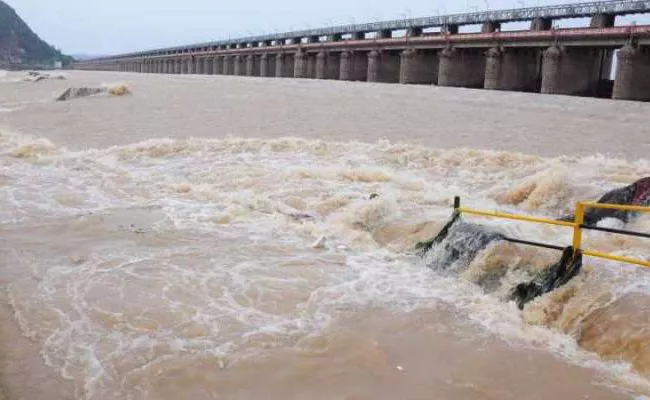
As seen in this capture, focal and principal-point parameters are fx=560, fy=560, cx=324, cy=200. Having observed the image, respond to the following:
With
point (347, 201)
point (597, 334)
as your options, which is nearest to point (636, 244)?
point (597, 334)

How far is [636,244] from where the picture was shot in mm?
6418

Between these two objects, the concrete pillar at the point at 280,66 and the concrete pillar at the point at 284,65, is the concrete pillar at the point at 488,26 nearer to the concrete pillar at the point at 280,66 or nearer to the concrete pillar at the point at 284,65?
the concrete pillar at the point at 284,65

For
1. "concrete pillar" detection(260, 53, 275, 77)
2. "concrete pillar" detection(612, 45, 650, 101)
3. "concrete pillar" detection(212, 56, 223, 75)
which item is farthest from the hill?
"concrete pillar" detection(612, 45, 650, 101)

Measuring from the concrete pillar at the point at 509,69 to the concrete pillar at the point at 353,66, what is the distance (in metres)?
15.7

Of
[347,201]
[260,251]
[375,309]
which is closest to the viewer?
[375,309]

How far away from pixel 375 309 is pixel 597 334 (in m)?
1.90

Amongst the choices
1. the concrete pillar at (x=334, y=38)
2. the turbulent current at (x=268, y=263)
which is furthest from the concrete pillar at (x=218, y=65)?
the turbulent current at (x=268, y=263)

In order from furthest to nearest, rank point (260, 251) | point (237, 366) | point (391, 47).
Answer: point (391, 47)
point (260, 251)
point (237, 366)

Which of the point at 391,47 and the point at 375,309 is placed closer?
the point at 375,309

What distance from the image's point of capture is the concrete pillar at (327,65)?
168 feet

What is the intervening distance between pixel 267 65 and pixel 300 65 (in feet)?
32.1

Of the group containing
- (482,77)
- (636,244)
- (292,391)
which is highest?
(482,77)

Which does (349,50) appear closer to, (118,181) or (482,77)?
(482,77)

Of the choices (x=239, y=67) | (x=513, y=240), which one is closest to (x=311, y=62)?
(x=239, y=67)
